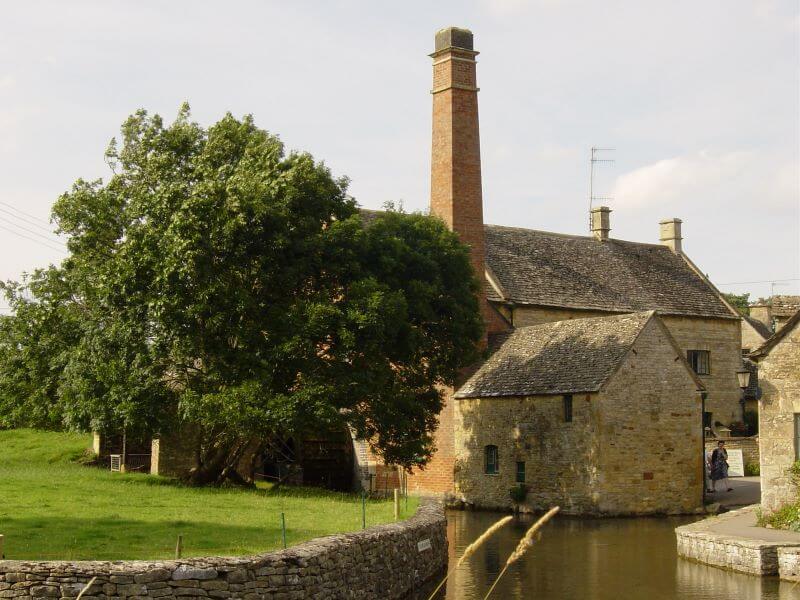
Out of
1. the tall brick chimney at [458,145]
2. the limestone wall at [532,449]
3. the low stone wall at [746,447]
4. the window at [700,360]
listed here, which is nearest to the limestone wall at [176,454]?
the limestone wall at [532,449]

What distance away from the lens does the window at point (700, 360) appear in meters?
49.5

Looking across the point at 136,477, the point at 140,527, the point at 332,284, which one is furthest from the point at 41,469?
the point at 140,527

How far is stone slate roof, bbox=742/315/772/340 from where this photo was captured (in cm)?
6688

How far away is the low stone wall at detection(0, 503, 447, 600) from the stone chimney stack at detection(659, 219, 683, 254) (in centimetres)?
3813

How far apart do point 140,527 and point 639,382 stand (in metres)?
18.9

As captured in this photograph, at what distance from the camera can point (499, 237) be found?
47.1m

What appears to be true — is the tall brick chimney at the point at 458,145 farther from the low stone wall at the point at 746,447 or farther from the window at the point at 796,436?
the window at the point at 796,436

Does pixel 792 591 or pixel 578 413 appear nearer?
pixel 792 591

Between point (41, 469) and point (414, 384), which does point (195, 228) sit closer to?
point (414, 384)

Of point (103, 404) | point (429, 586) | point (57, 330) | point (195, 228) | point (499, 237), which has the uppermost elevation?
point (499, 237)

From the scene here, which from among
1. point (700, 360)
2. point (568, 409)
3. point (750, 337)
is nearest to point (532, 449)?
→ point (568, 409)

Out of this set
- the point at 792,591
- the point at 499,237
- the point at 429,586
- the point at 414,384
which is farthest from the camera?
the point at 499,237

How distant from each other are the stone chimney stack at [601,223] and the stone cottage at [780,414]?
27.3m

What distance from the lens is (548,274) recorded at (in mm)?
45906
